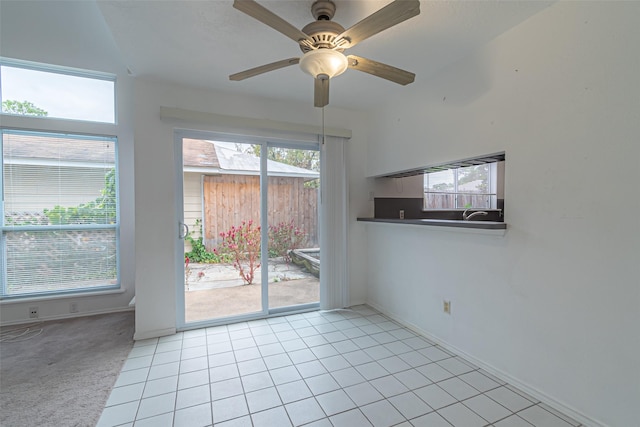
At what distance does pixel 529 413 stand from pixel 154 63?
11.8 feet

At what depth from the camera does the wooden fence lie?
9.46 feet

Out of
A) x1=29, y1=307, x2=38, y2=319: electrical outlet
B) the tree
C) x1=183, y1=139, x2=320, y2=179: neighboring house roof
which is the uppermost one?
the tree

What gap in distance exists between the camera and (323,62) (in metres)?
1.47

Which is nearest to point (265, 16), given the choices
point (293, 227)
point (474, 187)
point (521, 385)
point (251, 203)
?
point (251, 203)

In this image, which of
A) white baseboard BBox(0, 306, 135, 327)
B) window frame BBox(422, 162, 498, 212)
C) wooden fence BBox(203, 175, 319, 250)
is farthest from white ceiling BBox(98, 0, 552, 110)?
white baseboard BBox(0, 306, 135, 327)

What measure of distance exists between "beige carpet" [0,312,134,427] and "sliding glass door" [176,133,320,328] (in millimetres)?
683

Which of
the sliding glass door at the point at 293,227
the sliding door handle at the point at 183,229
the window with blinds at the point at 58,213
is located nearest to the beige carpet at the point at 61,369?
the window with blinds at the point at 58,213

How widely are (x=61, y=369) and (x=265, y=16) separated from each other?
111 inches

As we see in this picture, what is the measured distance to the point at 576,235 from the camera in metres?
→ 1.52

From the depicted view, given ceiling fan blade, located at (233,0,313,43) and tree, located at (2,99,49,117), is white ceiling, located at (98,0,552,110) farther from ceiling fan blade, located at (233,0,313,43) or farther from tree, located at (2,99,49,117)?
tree, located at (2,99,49,117)

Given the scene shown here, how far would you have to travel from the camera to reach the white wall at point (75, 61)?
2766 mm

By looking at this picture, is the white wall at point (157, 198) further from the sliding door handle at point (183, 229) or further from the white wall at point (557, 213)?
the white wall at point (557, 213)

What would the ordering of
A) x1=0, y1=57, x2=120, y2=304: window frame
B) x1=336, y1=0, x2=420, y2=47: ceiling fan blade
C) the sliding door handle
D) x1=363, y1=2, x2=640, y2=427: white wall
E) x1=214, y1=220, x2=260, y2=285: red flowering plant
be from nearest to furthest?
1. x1=336, y1=0, x2=420, y2=47: ceiling fan blade
2. x1=363, y1=2, x2=640, y2=427: white wall
3. the sliding door handle
4. x1=0, y1=57, x2=120, y2=304: window frame
5. x1=214, y1=220, x2=260, y2=285: red flowering plant

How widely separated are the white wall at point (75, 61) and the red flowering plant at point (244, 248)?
4.29 feet
